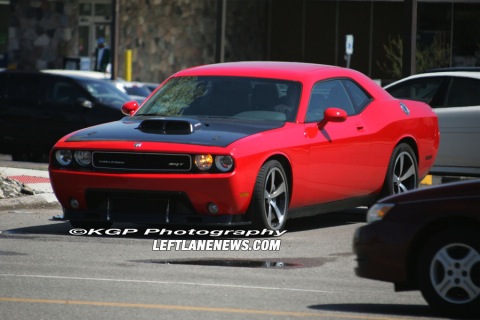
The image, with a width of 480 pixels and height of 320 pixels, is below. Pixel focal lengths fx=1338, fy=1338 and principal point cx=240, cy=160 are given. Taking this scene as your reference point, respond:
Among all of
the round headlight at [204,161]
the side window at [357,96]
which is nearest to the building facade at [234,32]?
the side window at [357,96]

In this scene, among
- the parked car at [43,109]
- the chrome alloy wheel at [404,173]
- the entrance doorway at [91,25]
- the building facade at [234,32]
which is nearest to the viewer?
the chrome alloy wheel at [404,173]

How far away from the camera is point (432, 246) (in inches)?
301

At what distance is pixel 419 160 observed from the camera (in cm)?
1355

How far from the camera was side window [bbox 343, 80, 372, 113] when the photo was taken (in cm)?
1293

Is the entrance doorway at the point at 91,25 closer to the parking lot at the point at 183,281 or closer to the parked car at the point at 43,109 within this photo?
the parked car at the point at 43,109

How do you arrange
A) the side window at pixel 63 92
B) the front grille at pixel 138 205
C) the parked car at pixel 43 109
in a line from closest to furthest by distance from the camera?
the front grille at pixel 138 205, the parked car at pixel 43 109, the side window at pixel 63 92

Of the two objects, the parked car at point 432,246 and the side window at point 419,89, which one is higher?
the side window at point 419,89

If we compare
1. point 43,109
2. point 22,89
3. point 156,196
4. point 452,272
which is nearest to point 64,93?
point 43,109

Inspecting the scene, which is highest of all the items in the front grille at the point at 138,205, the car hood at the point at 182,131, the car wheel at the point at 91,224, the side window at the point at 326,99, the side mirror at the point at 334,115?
the side window at the point at 326,99

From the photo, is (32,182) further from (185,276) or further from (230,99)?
(185,276)

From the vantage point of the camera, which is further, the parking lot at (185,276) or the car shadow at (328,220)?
the car shadow at (328,220)

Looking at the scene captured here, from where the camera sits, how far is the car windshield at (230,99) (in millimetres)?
12047

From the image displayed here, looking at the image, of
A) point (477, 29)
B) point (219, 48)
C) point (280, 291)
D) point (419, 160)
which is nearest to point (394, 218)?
point (280, 291)

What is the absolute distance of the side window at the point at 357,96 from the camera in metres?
12.9
